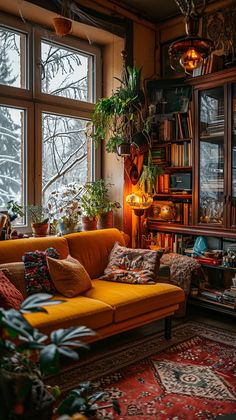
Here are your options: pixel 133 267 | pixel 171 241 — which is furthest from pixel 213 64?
pixel 133 267

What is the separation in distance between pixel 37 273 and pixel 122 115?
2.07 m

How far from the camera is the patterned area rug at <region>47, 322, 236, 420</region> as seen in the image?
2.29m

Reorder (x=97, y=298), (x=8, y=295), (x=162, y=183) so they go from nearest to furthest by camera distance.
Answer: (x=8, y=295), (x=97, y=298), (x=162, y=183)

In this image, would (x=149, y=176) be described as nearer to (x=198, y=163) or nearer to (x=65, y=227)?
(x=198, y=163)

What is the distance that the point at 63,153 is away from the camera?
4.17 meters

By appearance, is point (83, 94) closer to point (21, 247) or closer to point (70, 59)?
point (70, 59)

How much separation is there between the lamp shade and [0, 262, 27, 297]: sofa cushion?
62.0 inches

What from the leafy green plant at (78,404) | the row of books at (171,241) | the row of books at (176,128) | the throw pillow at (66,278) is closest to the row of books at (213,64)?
the row of books at (176,128)

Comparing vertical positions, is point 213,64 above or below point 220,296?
above

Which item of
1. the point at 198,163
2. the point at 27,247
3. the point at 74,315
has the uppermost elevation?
the point at 198,163

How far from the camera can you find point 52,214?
392 cm

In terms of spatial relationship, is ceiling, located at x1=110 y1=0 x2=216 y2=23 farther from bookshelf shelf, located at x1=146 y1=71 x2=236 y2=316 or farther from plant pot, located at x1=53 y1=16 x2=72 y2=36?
plant pot, located at x1=53 y1=16 x2=72 y2=36

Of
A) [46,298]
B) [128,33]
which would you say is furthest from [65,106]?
[46,298]

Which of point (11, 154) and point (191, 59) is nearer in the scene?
point (191, 59)
